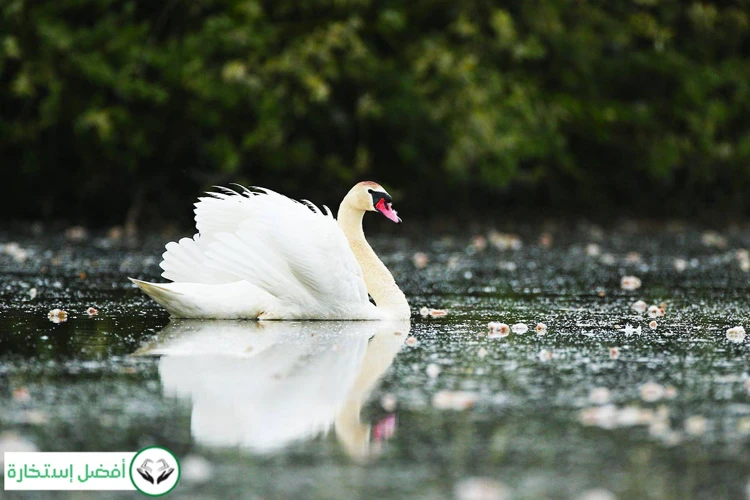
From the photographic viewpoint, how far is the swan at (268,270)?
285 inches

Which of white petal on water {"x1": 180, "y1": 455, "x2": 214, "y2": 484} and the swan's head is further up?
the swan's head

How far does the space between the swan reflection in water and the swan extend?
11cm

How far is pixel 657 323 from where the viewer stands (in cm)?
748

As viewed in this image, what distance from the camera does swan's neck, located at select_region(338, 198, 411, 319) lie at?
770cm

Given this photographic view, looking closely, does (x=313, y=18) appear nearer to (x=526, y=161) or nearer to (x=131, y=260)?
(x=526, y=161)

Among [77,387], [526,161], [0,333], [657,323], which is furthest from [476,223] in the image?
[77,387]

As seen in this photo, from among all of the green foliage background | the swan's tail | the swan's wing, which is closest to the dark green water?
the swan's tail

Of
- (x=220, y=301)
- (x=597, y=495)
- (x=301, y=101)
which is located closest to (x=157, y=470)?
(x=597, y=495)

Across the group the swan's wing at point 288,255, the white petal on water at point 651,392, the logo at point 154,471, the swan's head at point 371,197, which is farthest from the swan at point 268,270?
the logo at point 154,471

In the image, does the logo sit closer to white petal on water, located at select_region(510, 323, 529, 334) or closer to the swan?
the swan

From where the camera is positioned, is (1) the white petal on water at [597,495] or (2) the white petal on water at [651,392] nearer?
(1) the white petal on water at [597,495]

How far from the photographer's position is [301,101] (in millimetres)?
16797

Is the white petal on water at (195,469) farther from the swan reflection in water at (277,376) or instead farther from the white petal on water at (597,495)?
the white petal on water at (597,495)

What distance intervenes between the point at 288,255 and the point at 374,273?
92 cm
